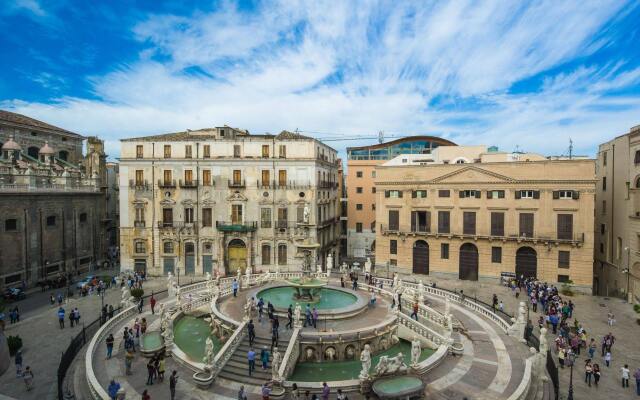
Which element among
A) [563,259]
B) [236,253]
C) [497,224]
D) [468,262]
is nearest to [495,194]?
[497,224]

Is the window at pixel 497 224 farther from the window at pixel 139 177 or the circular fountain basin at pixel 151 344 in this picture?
the window at pixel 139 177

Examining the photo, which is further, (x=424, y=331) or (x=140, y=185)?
(x=140, y=185)

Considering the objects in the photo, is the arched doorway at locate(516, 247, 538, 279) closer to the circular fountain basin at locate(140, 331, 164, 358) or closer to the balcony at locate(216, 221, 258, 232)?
the balcony at locate(216, 221, 258, 232)

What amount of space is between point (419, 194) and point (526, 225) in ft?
33.5

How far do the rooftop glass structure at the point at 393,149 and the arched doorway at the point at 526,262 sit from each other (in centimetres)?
2641

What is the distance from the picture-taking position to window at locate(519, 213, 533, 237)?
36.4m

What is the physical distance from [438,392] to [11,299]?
33376mm

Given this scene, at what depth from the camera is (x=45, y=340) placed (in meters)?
23.9

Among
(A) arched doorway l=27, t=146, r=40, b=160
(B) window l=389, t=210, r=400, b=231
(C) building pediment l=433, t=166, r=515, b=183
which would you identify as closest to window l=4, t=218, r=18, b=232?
(A) arched doorway l=27, t=146, r=40, b=160

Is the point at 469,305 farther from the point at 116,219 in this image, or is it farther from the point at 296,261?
the point at 116,219

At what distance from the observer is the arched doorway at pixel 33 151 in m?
43.7

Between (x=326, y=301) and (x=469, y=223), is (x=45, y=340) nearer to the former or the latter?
(x=326, y=301)

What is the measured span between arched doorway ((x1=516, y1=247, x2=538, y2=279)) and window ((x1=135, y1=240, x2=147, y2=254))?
36653 mm

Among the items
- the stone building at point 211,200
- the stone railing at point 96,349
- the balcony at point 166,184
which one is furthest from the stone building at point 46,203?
the stone railing at point 96,349
